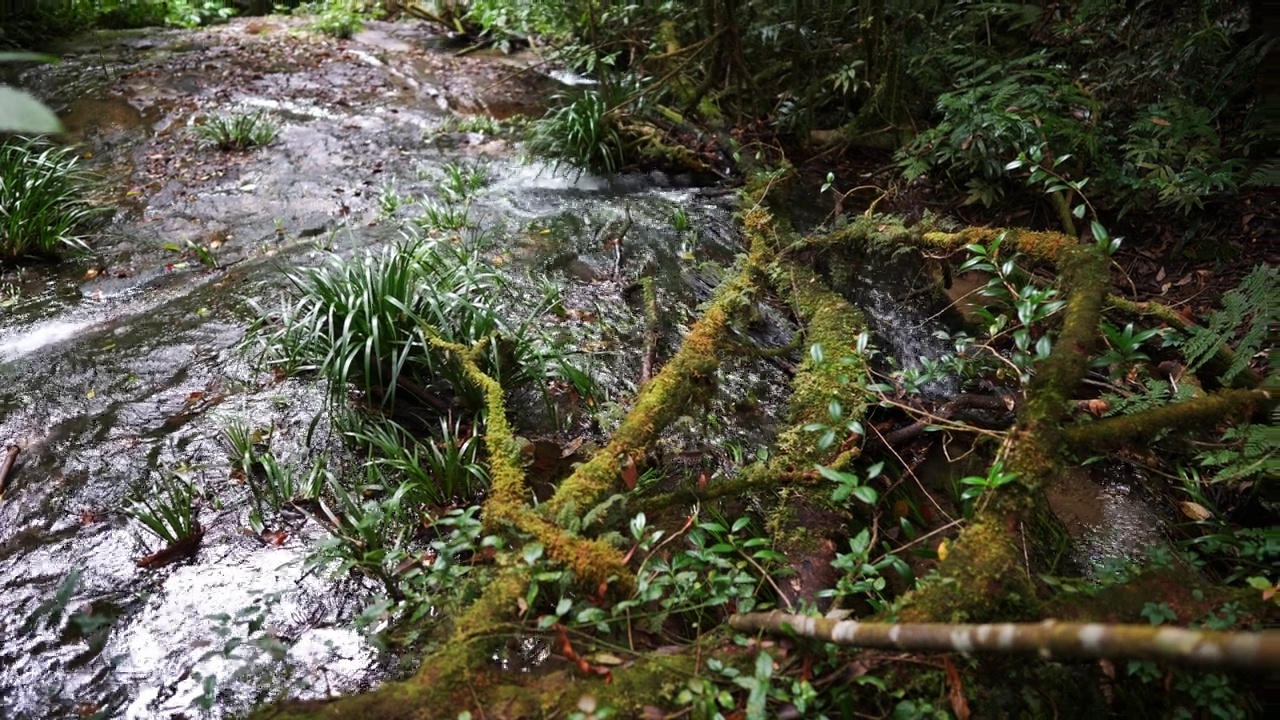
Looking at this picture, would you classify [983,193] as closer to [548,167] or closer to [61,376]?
[548,167]

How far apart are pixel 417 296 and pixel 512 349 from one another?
1.87ft

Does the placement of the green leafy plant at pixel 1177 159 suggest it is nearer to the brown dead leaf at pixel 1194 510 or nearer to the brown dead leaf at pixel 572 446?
the brown dead leaf at pixel 1194 510

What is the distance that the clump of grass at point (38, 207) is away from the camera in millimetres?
→ 4613

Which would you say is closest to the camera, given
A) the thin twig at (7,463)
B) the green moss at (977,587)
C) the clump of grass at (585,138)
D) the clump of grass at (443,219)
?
the green moss at (977,587)

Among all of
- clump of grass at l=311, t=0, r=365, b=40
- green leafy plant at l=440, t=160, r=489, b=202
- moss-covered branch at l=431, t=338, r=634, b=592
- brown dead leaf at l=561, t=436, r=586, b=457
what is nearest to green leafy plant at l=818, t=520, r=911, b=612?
moss-covered branch at l=431, t=338, r=634, b=592

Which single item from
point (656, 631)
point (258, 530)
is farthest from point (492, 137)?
point (656, 631)

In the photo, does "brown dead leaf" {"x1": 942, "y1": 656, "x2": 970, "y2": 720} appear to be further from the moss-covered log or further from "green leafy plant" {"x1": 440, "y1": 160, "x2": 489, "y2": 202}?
"green leafy plant" {"x1": 440, "y1": 160, "x2": 489, "y2": 202}

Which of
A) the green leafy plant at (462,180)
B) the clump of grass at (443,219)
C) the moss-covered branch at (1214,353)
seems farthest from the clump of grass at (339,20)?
the moss-covered branch at (1214,353)

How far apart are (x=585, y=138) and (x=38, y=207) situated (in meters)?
3.93

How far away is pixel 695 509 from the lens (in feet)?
9.22

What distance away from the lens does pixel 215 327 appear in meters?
4.06

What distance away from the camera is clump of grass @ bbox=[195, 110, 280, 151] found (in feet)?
20.7

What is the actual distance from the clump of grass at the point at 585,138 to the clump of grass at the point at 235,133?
8.56 ft

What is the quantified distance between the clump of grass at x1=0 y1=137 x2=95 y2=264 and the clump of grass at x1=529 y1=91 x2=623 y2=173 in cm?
353
